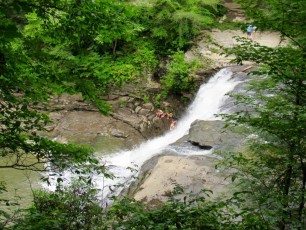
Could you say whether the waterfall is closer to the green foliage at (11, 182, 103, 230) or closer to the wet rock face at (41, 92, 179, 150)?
the wet rock face at (41, 92, 179, 150)

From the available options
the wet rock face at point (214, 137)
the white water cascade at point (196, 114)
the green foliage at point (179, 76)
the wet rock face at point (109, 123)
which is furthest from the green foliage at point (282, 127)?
the green foliage at point (179, 76)

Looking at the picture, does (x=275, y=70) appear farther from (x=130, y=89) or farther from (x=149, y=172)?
(x=130, y=89)

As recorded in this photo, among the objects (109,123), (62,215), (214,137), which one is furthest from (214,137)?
(62,215)

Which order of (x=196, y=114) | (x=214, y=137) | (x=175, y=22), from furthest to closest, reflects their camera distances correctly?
(x=175, y=22) → (x=196, y=114) → (x=214, y=137)

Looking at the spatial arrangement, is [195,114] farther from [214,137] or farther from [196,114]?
[214,137]

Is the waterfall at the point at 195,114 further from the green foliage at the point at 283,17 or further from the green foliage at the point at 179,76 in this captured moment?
the green foliage at the point at 283,17

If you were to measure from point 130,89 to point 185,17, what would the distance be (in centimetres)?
388

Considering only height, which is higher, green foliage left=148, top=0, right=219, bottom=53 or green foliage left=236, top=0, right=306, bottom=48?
green foliage left=236, top=0, right=306, bottom=48

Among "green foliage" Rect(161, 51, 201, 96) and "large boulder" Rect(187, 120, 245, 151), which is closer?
"large boulder" Rect(187, 120, 245, 151)

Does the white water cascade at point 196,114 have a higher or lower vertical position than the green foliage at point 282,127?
lower

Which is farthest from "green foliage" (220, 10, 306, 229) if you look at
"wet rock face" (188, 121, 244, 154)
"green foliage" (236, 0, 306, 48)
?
"wet rock face" (188, 121, 244, 154)

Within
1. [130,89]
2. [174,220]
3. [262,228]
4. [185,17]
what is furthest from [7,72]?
[185,17]

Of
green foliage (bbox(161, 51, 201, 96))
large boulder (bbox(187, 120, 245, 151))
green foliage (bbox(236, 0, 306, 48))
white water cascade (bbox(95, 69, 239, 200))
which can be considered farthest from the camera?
green foliage (bbox(161, 51, 201, 96))

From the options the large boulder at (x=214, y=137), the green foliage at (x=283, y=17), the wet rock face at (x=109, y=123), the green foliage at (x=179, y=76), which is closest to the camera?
the green foliage at (x=283, y=17)
